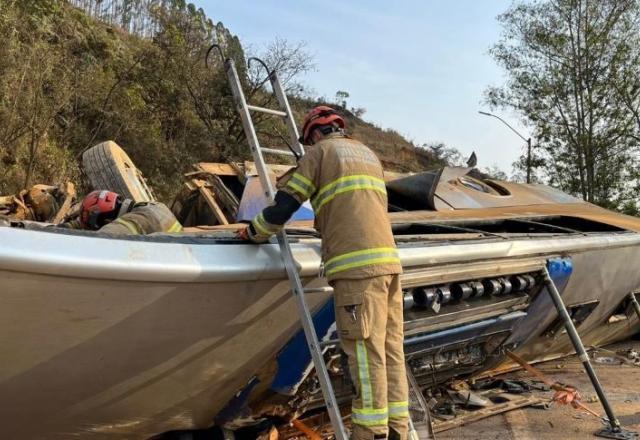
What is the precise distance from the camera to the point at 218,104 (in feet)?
55.0

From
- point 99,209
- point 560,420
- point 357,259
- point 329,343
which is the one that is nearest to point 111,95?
point 99,209

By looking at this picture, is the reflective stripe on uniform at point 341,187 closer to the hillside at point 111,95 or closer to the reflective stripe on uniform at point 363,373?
the reflective stripe on uniform at point 363,373

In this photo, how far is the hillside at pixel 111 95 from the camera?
1050 centimetres

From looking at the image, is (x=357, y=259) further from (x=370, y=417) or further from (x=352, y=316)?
(x=370, y=417)

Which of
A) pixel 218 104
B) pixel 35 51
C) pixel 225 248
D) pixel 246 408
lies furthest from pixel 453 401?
pixel 218 104

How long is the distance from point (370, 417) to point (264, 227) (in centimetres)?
75

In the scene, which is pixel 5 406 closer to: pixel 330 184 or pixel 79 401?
pixel 79 401

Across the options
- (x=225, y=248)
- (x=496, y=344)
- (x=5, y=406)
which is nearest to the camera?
(x=5, y=406)

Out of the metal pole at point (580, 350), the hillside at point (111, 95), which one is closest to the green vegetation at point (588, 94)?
the hillside at point (111, 95)

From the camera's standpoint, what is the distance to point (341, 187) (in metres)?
2.24

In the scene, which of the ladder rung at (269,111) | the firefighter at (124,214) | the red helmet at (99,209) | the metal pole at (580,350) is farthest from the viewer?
the metal pole at (580,350)

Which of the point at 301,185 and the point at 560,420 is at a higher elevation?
the point at 301,185

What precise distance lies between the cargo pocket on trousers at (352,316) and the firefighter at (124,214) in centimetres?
80

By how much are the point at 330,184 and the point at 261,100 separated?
15840 millimetres
